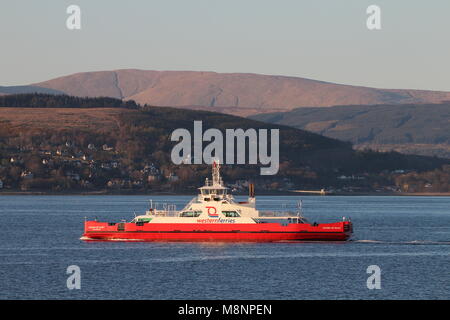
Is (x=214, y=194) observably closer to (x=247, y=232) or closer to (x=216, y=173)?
(x=216, y=173)

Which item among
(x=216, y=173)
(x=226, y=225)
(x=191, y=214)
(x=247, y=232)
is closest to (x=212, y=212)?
(x=226, y=225)

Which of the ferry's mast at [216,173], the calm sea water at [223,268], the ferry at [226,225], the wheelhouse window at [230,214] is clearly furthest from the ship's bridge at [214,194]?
the calm sea water at [223,268]

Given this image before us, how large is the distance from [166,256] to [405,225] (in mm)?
75083

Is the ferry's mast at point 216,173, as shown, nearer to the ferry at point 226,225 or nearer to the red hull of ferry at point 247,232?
the ferry at point 226,225

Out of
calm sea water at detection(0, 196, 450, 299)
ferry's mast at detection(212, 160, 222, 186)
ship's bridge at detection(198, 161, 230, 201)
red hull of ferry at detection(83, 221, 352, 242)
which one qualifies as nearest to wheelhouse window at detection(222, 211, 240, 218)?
red hull of ferry at detection(83, 221, 352, 242)

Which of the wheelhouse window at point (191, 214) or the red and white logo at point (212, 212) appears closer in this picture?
the red and white logo at point (212, 212)

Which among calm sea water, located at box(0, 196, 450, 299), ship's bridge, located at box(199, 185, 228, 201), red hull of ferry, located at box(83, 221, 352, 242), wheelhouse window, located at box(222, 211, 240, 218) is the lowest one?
calm sea water, located at box(0, 196, 450, 299)

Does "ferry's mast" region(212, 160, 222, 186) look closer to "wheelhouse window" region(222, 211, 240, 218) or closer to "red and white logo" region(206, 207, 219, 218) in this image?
"red and white logo" region(206, 207, 219, 218)

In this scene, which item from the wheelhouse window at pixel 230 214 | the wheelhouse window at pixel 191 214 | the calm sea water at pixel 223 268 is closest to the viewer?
the calm sea water at pixel 223 268

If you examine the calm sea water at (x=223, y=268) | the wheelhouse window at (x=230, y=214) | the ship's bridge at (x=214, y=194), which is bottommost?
the calm sea water at (x=223, y=268)

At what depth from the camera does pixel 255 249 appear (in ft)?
346

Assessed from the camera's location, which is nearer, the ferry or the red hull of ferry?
the red hull of ferry

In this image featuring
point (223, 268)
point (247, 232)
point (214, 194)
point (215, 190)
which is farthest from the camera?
point (215, 190)
